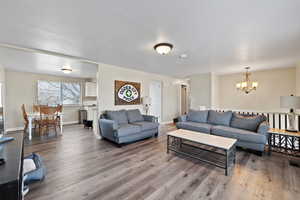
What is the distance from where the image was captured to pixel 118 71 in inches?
178

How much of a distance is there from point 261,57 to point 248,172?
2930mm

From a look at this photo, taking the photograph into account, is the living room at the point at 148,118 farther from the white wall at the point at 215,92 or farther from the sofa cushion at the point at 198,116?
the white wall at the point at 215,92

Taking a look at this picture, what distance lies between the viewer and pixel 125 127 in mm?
3473

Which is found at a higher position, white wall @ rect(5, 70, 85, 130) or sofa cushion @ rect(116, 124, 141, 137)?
white wall @ rect(5, 70, 85, 130)

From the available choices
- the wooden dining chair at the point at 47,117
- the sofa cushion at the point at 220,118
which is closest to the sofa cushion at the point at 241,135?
the sofa cushion at the point at 220,118

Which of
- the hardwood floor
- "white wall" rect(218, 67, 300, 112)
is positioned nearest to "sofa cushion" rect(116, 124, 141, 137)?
the hardwood floor

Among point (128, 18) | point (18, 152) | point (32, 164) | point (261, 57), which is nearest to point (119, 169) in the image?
point (32, 164)

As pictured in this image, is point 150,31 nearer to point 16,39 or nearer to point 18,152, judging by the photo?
point 18,152

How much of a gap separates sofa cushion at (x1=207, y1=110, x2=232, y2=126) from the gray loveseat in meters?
1.77

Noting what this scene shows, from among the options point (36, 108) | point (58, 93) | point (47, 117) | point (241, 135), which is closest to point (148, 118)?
point (241, 135)

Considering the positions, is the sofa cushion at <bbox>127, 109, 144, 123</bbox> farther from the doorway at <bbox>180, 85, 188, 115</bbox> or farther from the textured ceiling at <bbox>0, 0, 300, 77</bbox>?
the doorway at <bbox>180, 85, 188, 115</bbox>

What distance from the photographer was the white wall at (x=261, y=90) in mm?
4605

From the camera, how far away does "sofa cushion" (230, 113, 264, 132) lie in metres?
3.28

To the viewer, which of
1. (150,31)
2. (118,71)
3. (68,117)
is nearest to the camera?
(150,31)
